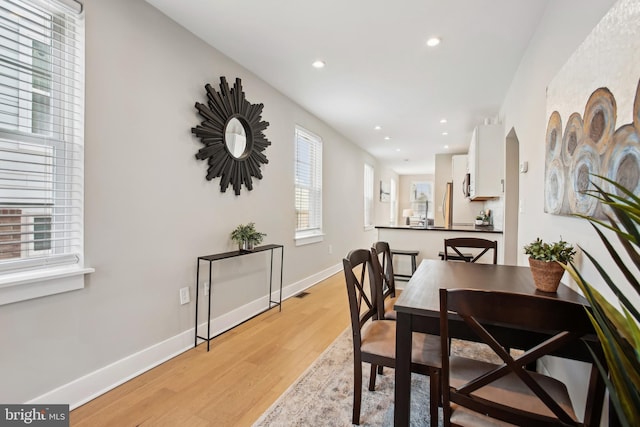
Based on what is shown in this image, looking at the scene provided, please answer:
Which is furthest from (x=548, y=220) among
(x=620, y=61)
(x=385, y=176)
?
(x=385, y=176)

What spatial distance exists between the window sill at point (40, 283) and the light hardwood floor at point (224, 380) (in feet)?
2.25

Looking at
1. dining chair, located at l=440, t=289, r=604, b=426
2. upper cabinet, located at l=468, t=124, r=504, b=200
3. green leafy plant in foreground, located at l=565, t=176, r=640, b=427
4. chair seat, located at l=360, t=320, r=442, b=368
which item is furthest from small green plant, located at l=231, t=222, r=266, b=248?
upper cabinet, located at l=468, t=124, r=504, b=200

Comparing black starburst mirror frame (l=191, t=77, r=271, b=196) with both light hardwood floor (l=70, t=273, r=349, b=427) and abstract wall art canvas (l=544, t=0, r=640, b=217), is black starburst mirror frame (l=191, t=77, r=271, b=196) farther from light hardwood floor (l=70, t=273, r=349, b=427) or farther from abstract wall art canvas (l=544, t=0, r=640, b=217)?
abstract wall art canvas (l=544, t=0, r=640, b=217)

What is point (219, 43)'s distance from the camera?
265 cm

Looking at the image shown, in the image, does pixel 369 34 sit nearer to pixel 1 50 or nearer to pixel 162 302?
pixel 1 50

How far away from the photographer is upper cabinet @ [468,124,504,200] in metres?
3.87

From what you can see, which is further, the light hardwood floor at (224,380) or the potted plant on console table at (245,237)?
the potted plant on console table at (245,237)

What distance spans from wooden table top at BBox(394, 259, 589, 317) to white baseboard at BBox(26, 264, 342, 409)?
1.81 meters

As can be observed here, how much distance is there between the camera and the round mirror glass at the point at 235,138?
284cm

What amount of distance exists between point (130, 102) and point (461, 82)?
3.05 m

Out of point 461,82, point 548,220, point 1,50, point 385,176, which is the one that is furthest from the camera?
point 385,176

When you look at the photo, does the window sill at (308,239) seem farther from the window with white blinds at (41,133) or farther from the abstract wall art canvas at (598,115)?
the abstract wall art canvas at (598,115)
